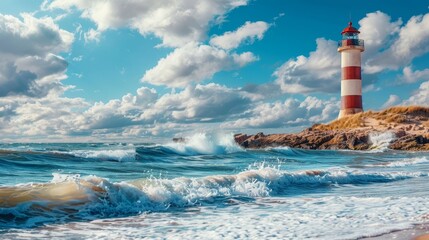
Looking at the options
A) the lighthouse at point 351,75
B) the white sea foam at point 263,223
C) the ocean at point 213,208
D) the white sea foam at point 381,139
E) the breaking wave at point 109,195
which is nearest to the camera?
the white sea foam at point 263,223

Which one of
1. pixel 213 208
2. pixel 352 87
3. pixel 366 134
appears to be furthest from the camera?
pixel 352 87

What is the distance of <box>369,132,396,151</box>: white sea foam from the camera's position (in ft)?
100

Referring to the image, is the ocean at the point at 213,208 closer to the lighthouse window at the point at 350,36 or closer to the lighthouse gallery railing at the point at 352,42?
the lighthouse gallery railing at the point at 352,42

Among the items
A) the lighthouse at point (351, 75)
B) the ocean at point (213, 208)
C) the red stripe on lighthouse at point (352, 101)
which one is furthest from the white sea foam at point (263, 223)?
the red stripe on lighthouse at point (352, 101)

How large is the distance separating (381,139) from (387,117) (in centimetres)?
632

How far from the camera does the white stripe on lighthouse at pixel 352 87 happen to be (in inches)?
1324

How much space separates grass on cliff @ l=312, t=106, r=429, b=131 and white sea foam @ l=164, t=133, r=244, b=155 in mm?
11063

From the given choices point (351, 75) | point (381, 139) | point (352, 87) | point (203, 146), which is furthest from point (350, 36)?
point (203, 146)

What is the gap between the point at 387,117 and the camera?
37.2 meters

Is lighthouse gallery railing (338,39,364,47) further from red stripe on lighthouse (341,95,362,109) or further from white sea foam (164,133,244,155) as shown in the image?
white sea foam (164,133,244,155)

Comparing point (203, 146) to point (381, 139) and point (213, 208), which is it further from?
point (213, 208)

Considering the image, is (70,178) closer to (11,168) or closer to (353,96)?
(11,168)

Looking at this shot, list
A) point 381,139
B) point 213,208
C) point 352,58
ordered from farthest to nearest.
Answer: point 352,58
point 381,139
point 213,208

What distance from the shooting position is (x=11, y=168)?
11.7 metres
